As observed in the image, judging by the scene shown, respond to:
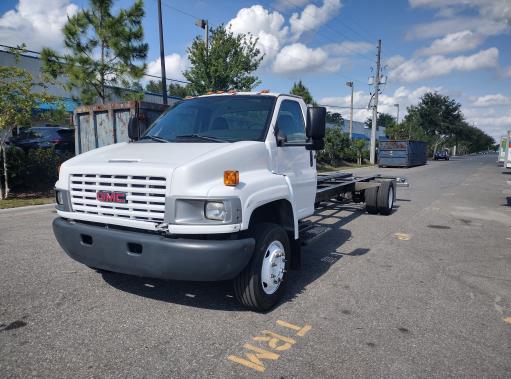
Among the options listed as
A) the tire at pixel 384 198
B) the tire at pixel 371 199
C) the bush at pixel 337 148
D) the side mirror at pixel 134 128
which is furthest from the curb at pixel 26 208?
the bush at pixel 337 148

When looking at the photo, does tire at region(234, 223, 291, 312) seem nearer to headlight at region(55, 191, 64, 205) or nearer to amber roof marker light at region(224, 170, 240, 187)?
amber roof marker light at region(224, 170, 240, 187)

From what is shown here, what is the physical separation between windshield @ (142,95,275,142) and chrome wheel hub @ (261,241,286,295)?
1142 mm

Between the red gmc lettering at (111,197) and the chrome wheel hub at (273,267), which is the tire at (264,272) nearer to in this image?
the chrome wheel hub at (273,267)

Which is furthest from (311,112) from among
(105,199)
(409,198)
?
(409,198)

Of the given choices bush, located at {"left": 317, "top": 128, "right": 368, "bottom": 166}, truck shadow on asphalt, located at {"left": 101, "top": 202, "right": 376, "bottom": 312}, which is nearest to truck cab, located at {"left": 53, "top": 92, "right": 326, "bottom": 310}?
truck shadow on asphalt, located at {"left": 101, "top": 202, "right": 376, "bottom": 312}

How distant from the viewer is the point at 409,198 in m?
12.6

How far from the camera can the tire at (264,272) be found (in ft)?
11.4

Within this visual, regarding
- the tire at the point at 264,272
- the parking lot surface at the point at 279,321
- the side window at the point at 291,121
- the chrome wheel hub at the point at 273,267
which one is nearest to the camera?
the parking lot surface at the point at 279,321

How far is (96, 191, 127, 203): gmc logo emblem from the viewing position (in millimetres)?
3336

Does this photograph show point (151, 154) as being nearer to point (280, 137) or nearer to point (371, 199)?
point (280, 137)

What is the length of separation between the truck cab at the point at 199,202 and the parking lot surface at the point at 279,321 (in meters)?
0.47

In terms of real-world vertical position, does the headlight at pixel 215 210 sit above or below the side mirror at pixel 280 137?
below

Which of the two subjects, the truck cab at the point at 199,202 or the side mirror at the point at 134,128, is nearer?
the truck cab at the point at 199,202

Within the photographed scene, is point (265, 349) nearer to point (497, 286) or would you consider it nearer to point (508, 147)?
point (497, 286)
